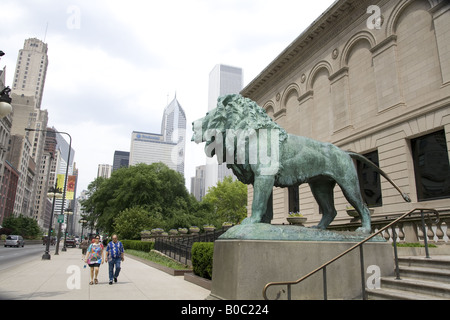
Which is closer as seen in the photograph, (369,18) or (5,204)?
(369,18)

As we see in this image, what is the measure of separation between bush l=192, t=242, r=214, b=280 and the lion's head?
17.9ft

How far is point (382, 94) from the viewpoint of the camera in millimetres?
18234

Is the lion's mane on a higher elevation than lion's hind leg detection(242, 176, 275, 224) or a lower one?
higher

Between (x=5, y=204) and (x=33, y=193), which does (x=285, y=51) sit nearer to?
(x=5, y=204)

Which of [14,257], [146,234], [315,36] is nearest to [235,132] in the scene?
[315,36]

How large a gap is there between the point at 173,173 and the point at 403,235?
40.4m

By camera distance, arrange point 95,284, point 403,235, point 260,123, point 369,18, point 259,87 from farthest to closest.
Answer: point 259,87, point 369,18, point 403,235, point 95,284, point 260,123

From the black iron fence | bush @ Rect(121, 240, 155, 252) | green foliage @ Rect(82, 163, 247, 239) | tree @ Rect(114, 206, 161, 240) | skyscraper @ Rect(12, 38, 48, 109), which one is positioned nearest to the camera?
the black iron fence

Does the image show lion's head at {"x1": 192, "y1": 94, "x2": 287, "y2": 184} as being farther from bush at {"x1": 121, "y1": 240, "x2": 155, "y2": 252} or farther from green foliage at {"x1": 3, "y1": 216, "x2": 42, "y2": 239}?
green foliage at {"x1": 3, "y1": 216, "x2": 42, "y2": 239}

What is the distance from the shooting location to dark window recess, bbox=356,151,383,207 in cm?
1823

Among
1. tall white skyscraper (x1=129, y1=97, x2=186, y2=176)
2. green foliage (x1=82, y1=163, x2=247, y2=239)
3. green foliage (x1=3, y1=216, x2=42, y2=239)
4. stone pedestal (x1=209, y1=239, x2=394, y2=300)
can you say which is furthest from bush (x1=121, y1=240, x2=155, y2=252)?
green foliage (x1=3, y1=216, x2=42, y2=239)

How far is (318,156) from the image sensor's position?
21.4 feet

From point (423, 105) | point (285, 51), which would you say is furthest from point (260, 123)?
point (285, 51)
